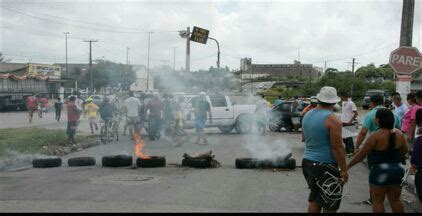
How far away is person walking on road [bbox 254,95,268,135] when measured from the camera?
66.1 feet

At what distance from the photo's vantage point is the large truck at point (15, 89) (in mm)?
39312

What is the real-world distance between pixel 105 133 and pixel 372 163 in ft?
44.4

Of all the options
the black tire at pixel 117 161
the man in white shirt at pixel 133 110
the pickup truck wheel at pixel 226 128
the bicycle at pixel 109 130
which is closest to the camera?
the black tire at pixel 117 161

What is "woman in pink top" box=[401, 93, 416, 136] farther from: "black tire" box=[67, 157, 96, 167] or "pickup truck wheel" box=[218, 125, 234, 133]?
"pickup truck wheel" box=[218, 125, 234, 133]

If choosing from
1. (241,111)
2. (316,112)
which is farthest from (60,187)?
(241,111)

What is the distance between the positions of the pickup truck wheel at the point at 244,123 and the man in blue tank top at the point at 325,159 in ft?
49.6

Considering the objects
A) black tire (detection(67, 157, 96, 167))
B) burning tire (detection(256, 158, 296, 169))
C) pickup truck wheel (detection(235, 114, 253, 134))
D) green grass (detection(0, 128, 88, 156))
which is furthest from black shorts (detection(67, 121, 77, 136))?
burning tire (detection(256, 158, 296, 169))

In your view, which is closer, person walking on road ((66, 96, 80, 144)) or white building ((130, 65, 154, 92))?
person walking on road ((66, 96, 80, 144))

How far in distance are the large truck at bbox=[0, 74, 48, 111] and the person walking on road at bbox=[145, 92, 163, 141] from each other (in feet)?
83.4

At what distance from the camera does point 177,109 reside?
18672mm

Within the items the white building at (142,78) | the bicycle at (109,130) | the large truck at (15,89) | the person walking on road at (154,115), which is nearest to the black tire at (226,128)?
the person walking on road at (154,115)

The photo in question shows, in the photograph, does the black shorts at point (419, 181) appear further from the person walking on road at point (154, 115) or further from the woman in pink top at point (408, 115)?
the person walking on road at point (154, 115)

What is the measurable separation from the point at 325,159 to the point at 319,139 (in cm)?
24

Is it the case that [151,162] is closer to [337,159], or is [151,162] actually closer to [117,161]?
[117,161]
